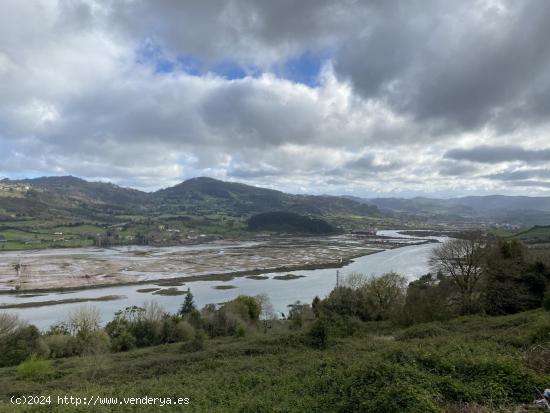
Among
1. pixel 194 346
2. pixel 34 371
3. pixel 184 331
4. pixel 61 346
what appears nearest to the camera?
pixel 34 371

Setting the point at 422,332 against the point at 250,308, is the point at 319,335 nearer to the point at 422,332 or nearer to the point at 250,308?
the point at 422,332

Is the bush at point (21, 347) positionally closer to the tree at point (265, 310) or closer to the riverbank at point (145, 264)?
the tree at point (265, 310)

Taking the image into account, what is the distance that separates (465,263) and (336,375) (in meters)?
25.0

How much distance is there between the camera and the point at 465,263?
33.4 metres

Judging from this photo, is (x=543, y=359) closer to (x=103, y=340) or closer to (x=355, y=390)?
(x=355, y=390)

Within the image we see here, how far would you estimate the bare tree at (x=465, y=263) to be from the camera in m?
31.6

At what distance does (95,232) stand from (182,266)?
298 feet

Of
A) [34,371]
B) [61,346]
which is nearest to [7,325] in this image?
[61,346]

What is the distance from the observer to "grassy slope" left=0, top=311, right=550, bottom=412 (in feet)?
33.1

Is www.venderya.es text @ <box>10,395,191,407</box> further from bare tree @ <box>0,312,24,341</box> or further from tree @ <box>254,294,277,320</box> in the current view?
tree @ <box>254,294,277,320</box>

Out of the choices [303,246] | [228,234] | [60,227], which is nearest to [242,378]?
[303,246]

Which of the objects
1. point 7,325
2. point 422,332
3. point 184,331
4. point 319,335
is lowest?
point 184,331

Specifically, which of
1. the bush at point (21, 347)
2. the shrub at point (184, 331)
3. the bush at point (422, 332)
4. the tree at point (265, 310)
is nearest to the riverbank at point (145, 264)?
the tree at point (265, 310)

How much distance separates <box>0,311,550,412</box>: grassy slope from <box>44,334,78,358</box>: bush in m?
6.68
